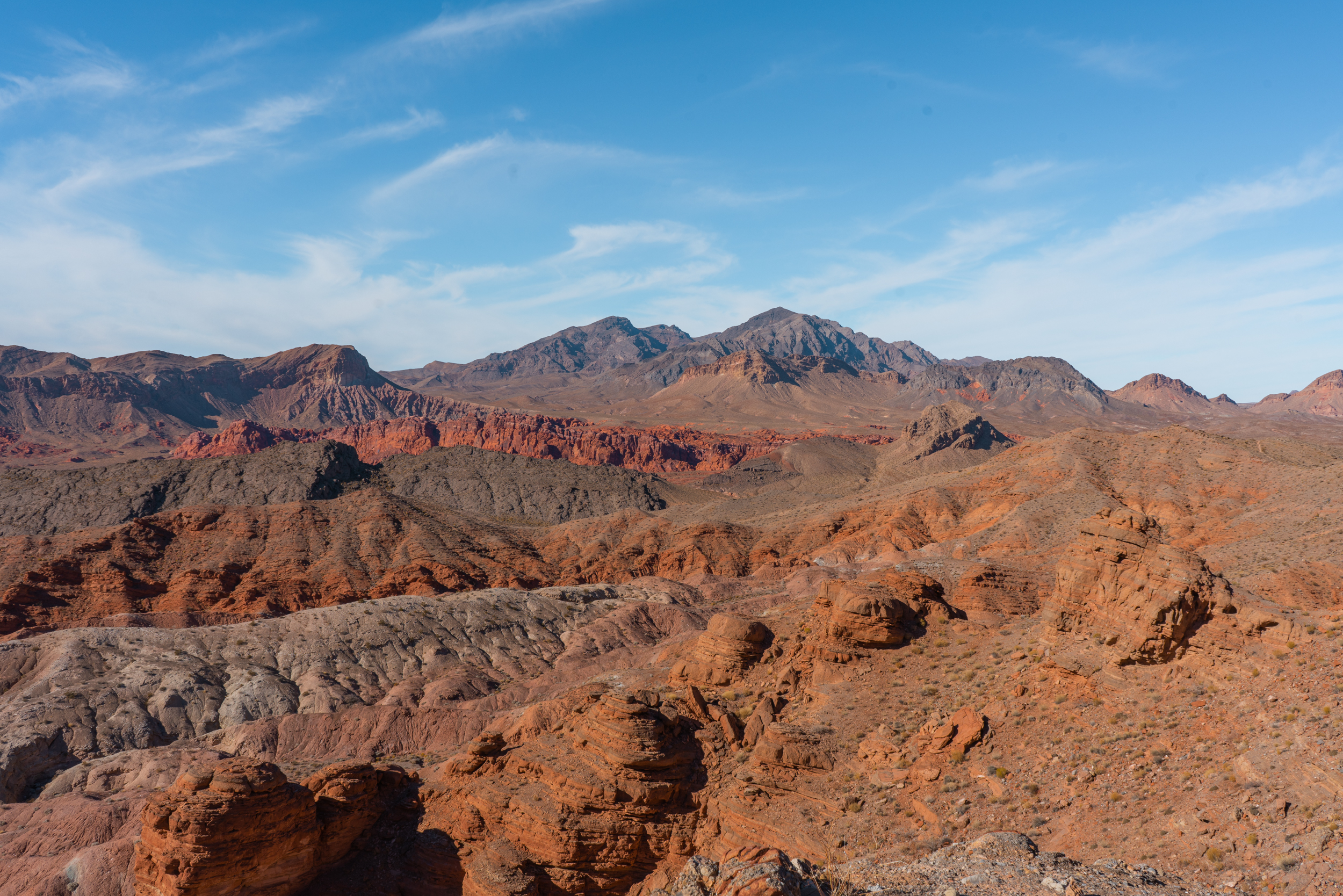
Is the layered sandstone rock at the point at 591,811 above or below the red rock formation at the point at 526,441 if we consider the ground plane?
below

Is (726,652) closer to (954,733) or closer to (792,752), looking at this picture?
(792,752)

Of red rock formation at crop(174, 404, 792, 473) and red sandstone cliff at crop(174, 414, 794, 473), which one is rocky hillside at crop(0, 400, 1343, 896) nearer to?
red sandstone cliff at crop(174, 414, 794, 473)

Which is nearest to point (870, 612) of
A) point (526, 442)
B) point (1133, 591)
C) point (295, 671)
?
point (1133, 591)

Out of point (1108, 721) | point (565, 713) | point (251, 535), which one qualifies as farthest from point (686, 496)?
point (1108, 721)

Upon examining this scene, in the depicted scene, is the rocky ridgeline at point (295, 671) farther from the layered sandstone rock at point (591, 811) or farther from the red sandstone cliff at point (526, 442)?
the red sandstone cliff at point (526, 442)

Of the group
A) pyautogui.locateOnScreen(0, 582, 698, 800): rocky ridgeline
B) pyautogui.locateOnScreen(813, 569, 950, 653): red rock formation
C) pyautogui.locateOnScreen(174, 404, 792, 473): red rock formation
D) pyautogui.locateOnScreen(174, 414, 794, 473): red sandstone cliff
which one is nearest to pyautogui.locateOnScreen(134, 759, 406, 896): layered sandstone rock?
pyautogui.locateOnScreen(0, 582, 698, 800): rocky ridgeline

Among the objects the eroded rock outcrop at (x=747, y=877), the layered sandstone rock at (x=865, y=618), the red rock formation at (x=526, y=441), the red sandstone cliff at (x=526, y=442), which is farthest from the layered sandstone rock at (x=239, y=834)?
the red sandstone cliff at (x=526, y=442)
